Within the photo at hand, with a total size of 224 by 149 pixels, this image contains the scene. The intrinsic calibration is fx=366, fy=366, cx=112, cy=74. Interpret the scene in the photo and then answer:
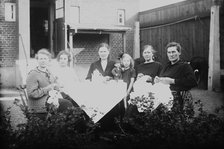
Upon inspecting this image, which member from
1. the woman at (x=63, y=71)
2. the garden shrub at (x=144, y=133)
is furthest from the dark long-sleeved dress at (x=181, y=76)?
the woman at (x=63, y=71)

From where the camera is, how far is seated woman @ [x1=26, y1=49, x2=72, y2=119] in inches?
177

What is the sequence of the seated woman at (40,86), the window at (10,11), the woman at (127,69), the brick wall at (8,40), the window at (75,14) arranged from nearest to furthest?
the seated woman at (40,86), the woman at (127,69), the brick wall at (8,40), the window at (10,11), the window at (75,14)

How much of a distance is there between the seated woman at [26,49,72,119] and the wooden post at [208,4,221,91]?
6.17m

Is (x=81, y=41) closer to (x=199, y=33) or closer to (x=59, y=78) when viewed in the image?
(x=199, y=33)

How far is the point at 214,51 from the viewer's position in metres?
9.82

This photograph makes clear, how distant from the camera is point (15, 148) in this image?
325 centimetres

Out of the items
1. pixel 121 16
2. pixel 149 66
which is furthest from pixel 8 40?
pixel 149 66

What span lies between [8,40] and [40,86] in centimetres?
794

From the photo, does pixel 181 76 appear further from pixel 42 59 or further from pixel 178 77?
pixel 42 59

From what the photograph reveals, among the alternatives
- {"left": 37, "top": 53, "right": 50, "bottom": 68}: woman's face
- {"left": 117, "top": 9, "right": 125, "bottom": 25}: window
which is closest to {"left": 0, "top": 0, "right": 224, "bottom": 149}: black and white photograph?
{"left": 37, "top": 53, "right": 50, "bottom": 68}: woman's face

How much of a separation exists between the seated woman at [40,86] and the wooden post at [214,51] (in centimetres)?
617

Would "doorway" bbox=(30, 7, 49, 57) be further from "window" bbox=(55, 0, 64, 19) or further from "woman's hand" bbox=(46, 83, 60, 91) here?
"woman's hand" bbox=(46, 83, 60, 91)

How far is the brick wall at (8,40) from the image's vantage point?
12008 mm

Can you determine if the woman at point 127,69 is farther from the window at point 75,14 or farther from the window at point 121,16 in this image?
the window at point 121,16
